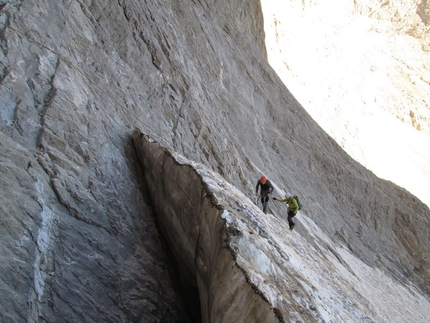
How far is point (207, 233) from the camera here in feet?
15.5

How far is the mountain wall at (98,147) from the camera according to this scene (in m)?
4.71

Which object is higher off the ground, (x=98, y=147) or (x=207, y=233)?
(x=207, y=233)

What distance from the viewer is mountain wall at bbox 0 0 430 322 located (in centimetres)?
471

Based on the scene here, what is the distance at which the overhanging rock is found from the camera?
3.56m

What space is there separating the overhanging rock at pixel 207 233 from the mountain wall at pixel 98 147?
0.24m

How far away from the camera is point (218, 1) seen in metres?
19.2

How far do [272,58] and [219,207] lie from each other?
21.9 m

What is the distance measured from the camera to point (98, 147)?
21.4ft

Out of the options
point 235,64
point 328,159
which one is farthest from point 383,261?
point 235,64

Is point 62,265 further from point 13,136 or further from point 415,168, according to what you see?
point 415,168

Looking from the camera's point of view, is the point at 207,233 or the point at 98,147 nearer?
the point at 207,233

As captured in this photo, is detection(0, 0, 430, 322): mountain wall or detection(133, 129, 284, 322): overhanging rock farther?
detection(0, 0, 430, 322): mountain wall

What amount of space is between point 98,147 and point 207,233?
9.60ft

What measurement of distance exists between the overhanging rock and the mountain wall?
24 cm
